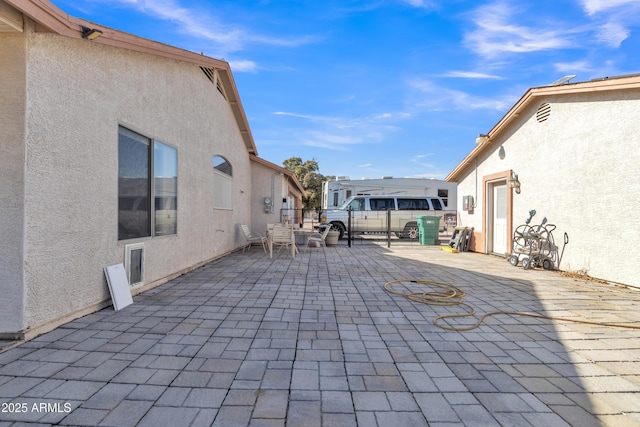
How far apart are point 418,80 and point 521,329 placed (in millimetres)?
8506

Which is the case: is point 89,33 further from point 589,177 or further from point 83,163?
point 589,177

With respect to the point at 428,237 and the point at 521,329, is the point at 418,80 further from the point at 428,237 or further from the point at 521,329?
the point at 521,329

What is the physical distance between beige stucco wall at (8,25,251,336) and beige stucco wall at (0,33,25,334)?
0.06 metres

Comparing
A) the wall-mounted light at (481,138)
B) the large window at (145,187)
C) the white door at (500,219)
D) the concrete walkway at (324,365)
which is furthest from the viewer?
the wall-mounted light at (481,138)

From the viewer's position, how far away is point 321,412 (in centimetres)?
199

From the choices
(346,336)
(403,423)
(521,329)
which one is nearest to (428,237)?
(521,329)

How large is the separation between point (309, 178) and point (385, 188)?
1772cm

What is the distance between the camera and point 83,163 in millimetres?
3559

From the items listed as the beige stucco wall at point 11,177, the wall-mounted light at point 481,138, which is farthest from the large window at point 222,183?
the wall-mounted light at point 481,138

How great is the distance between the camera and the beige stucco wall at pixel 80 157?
303 centimetres

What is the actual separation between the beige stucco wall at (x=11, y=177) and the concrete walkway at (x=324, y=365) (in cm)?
44

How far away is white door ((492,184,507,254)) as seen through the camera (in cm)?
905

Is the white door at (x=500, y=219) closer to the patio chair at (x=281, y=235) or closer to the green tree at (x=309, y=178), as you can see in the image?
the patio chair at (x=281, y=235)

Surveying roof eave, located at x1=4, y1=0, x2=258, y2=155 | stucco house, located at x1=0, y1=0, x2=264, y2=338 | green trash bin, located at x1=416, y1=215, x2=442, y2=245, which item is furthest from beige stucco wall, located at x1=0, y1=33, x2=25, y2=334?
green trash bin, located at x1=416, y1=215, x2=442, y2=245
